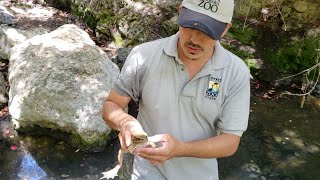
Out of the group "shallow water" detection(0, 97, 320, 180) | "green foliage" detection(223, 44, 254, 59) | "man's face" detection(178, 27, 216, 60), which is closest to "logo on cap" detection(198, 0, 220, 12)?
"man's face" detection(178, 27, 216, 60)

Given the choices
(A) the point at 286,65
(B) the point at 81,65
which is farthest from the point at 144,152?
(A) the point at 286,65

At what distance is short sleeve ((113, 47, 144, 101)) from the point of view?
2.17 meters

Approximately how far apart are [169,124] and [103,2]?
8530 millimetres

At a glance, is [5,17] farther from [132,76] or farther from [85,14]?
[132,76]

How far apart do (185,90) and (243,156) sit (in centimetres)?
430

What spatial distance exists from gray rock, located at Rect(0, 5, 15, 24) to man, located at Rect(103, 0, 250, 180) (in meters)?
8.90

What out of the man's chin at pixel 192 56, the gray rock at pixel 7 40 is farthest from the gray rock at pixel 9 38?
the man's chin at pixel 192 56

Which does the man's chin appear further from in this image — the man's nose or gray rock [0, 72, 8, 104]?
gray rock [0, 72, 8, 104]

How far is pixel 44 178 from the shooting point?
525 centimetres

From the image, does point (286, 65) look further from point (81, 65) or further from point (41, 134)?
point (41, 134)

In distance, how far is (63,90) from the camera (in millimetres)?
5844

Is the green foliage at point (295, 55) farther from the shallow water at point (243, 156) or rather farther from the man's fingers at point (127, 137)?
the man's fingers at point (127, 137)

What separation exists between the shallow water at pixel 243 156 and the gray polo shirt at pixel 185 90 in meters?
3.46

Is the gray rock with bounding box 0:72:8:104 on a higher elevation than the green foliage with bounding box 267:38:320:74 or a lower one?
lower
